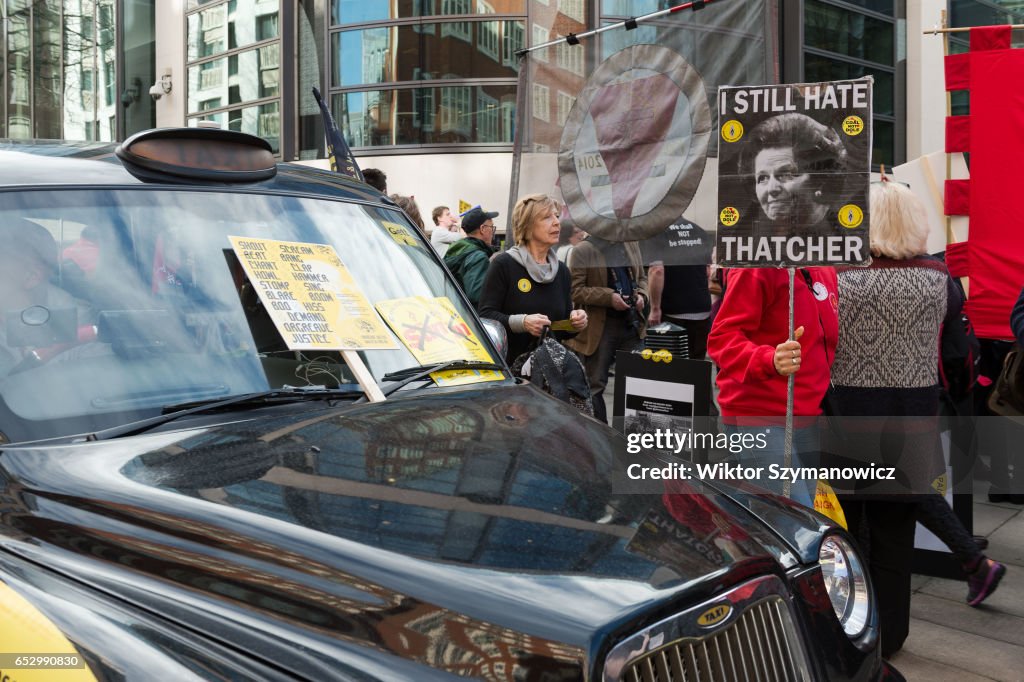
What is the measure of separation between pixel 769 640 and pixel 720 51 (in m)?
4.22

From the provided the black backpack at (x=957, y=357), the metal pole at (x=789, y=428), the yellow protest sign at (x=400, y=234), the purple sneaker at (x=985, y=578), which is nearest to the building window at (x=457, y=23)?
the black backpack at (x=957, y=357)

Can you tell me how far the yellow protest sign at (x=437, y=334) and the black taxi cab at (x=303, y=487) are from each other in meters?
0.01

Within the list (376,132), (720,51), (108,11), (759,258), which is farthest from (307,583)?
(108,11)

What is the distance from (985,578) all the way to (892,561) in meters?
0.76

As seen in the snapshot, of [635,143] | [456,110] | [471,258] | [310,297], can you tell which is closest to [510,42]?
[456,110]

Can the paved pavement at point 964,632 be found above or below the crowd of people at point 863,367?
below

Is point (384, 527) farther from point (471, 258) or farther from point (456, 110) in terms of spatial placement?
A: point (456, 110)

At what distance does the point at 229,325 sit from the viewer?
7.86ft

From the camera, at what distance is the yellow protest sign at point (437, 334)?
107 inches

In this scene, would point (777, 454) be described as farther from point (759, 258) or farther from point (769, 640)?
point (769, 640)

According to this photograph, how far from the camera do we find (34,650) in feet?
4.88

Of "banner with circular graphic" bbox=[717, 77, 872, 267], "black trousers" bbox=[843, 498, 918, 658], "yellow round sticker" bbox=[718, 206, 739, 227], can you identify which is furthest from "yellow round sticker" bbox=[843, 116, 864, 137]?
"black trousers" bbox=[843, 498, 918, 658]

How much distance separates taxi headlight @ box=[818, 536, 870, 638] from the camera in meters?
2.28

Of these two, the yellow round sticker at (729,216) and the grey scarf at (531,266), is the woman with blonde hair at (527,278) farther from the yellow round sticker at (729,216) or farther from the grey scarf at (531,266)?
the yellow round sticker at (729,216)
